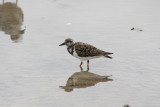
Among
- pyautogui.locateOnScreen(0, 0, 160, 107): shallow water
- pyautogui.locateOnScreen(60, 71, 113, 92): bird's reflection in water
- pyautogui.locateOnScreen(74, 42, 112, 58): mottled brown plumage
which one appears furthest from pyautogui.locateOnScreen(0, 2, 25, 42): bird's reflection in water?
pyautogui.locateOnScreen(60, 71, 113, 92): bird's reflection in water

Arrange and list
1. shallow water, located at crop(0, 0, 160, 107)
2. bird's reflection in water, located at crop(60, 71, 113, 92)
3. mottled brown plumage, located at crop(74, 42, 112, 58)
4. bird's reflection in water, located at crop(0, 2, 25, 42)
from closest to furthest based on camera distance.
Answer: shallow water, located at crop(0, 0, 160, 107)
bird's reflection in water, located at crop(60, 71, 113, 92)
mottled brown plumage, located at crop(74, 42, 112, 58)
bird's reflection in water, located at crop(0, 2, 25, 42)

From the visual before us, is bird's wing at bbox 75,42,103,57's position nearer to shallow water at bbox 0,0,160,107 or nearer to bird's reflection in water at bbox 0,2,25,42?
shallow water at bbox 0,0,160,107

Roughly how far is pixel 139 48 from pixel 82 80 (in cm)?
281

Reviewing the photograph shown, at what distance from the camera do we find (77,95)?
7.65 metres

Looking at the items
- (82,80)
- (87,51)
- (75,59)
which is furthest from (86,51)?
(82,80)

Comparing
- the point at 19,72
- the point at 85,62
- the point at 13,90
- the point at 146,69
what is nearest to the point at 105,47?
the point at 85,62

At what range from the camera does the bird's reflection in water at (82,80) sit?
8.26m

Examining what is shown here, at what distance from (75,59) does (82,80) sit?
5.63 ft

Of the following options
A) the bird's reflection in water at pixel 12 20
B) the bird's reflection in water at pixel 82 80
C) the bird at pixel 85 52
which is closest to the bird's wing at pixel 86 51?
the bird at pixel 85 52

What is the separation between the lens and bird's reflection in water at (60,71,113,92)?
8.26m

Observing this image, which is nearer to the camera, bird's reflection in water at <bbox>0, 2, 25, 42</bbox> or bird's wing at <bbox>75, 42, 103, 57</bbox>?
bird's wing at <bbox>75, 42, 103, 57</bbox>

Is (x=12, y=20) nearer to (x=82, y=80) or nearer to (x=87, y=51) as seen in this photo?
(x=87, y=51)

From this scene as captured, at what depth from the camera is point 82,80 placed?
873 cm

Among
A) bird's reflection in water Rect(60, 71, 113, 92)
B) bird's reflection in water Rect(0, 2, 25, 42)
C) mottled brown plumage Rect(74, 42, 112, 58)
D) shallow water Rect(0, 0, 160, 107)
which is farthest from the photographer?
bird's reflection in water Rect(0, 2, 25, 42)
